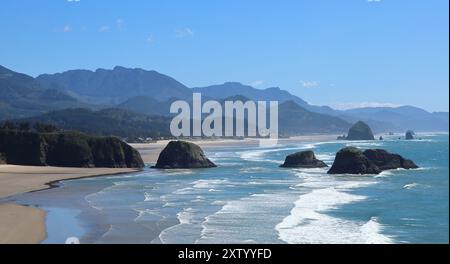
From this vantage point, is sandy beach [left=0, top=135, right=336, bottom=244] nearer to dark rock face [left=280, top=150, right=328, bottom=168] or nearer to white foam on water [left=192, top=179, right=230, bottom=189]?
white foam on water [left=192, top=179, right=230, bottom=189]

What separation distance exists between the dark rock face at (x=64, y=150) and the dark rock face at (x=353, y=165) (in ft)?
87.0

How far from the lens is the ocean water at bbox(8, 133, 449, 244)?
2667 centimetres

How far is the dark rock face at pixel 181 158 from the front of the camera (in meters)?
78.1

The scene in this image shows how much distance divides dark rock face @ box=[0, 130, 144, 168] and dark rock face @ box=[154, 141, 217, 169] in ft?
11.5

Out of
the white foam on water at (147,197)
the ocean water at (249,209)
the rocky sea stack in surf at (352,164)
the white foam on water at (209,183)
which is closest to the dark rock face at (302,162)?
the rocky sea stack in surf at (352,164)

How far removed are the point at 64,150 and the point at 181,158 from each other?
15.0m

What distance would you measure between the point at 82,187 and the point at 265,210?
22554mm

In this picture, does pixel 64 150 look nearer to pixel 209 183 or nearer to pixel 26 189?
pixel 26 189

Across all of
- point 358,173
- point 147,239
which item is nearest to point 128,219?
point 147,239

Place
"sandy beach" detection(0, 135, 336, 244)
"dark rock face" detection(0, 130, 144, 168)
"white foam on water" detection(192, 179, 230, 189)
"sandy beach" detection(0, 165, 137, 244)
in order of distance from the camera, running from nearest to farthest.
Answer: "sandy beach" detection(0, 165, 137, 244), "sandy beach" detection(0, 135, 336, 244), "white foam on water" detection(192, 179, 230, 189), "dark rock face" detection(0, 130, 144, 168)

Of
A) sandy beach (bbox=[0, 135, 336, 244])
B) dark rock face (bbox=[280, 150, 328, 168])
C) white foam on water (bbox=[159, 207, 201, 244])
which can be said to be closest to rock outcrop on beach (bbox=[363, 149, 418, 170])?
dark rock face (bbox=[280, 150, 328, 168])

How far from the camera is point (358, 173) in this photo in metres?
67.1
